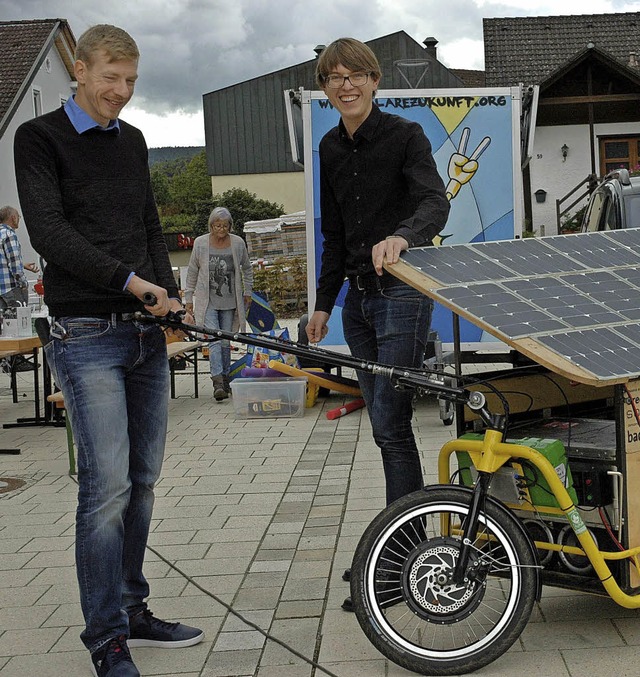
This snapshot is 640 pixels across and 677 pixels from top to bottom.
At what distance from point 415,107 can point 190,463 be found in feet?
13.7

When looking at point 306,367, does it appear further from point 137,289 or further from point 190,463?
point 137,289

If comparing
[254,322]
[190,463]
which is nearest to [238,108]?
[254,322]

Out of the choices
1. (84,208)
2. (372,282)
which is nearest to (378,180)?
(372,282)

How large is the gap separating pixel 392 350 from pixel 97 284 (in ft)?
3.95

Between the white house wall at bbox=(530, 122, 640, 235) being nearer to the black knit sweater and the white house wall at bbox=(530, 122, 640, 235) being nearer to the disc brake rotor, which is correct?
the black knit sweater

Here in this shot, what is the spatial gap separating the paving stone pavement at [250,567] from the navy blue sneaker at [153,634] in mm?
40

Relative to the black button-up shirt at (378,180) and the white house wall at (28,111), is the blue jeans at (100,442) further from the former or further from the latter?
the white house wall at (28,111)

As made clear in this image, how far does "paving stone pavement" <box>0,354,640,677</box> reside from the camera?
13.0 ft

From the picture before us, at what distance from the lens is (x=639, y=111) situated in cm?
3669

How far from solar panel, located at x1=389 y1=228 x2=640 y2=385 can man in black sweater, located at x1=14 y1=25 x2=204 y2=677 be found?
0.97m

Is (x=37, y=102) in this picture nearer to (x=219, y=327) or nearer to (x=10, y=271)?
(x=10, y=271)

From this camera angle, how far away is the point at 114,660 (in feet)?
12.2

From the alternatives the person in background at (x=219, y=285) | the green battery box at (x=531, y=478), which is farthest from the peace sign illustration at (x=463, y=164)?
the green battery box at (x=531, y=478)

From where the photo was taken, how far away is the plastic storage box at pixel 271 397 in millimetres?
10195
